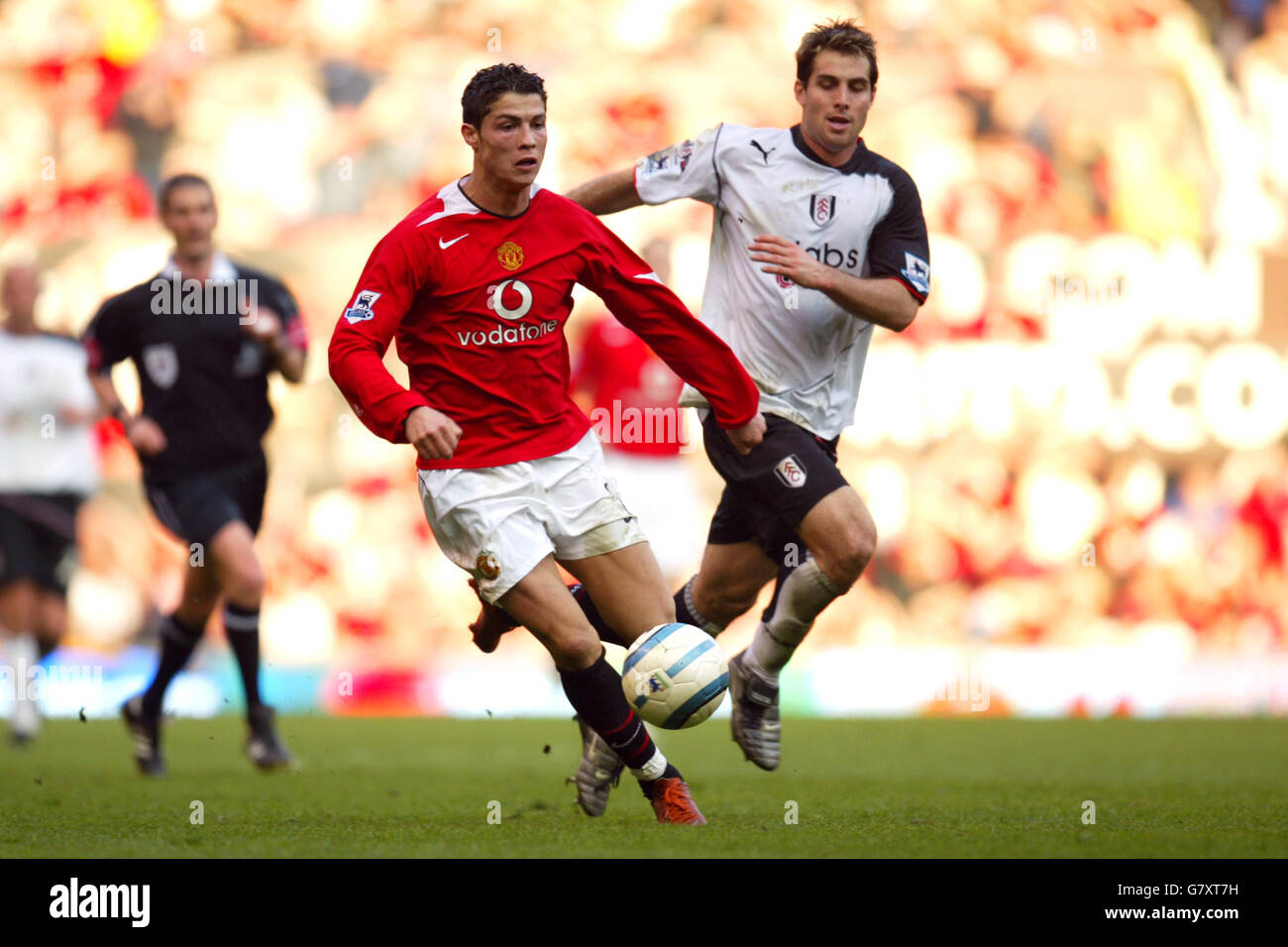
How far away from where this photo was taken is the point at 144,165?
41.6ft

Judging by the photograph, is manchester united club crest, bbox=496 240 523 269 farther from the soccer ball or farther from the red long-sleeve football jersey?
the soccer ball

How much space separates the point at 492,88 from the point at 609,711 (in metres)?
1.91

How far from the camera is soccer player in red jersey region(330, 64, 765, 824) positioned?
5234 mm

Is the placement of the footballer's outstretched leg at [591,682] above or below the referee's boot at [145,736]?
above

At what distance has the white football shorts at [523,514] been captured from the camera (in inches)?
206

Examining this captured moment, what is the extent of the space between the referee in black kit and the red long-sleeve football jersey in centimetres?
245

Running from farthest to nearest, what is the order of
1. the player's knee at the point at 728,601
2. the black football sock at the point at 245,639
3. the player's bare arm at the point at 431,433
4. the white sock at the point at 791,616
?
1. the black football sock at the point at 245,639
2. the player's knee at the point at 728,601
3. the white sock at the point at 791,616
4. the player's bare arm at the point at 431,433

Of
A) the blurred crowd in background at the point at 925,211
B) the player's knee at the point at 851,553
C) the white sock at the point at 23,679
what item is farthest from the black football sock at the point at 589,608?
the blurred crowd in background at the point at 925,211

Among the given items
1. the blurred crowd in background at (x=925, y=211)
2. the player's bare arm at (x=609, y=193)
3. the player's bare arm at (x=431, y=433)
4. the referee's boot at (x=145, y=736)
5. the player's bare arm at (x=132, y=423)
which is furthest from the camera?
the blurred crowd in background at (x=925, y=211)

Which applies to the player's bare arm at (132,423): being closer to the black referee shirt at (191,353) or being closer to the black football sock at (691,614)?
the black referee shirt at (191,353)

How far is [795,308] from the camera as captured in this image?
20.2 feet

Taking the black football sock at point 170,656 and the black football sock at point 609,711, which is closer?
the black football sock at point 609,711

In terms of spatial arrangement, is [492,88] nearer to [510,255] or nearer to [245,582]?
[510,255]
